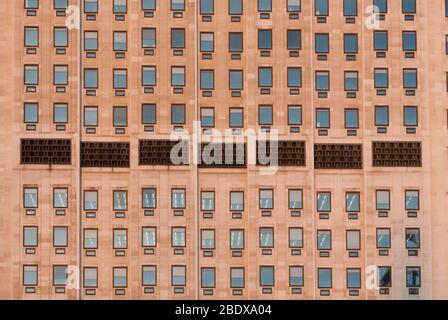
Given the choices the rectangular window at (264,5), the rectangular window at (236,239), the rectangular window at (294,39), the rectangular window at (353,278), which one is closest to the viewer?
the rectangular window at (353,278)

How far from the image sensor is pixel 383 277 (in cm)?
9862

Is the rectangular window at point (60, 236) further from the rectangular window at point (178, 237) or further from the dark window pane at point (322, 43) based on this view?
the dark window pane at point (322, 43)

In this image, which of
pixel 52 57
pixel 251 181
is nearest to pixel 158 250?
pixel 251 181

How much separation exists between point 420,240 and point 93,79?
998 inches

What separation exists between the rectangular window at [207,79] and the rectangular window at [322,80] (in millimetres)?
7390

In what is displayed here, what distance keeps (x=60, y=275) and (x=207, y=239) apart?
34.0ft

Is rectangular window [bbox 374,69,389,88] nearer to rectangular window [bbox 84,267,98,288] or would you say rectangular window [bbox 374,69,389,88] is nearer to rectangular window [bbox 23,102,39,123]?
rectangular window [bbox 84,267,98,288]

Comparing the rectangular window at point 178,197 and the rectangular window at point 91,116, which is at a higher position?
the rectangular window at point 91,116

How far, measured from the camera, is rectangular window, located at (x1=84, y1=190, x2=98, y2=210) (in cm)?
9844

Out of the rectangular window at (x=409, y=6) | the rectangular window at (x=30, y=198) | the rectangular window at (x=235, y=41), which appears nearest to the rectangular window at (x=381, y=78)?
the rectangular window at (x=409, y=6)

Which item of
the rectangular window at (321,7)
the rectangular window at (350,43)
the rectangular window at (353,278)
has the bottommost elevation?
the rectangular window at (353,278)

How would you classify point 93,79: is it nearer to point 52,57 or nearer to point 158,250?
point 52,57

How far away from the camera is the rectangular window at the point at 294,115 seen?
9971 cm

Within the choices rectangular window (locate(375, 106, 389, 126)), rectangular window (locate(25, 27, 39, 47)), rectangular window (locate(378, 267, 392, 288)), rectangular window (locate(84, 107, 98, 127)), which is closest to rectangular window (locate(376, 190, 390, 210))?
rectangular window (locate(378, 267, 392, 288))
